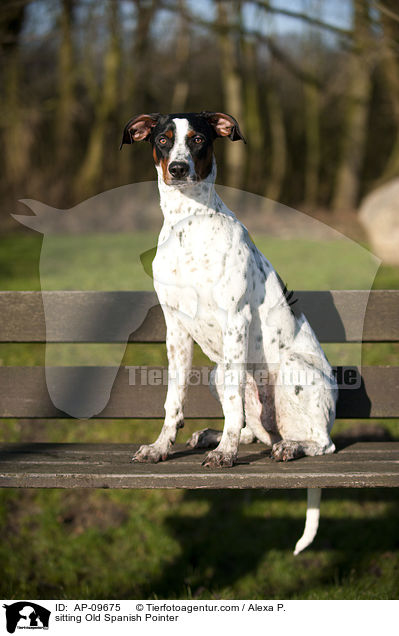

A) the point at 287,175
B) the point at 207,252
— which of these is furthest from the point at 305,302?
the point at 287,175

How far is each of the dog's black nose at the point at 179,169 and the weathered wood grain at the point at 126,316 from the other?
0.94 meters

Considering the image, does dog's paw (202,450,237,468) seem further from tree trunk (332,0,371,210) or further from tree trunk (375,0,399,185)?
tree trunk (332,0,371,210)

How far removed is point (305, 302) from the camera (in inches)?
139

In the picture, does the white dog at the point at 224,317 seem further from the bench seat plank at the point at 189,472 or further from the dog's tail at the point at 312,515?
the bench seat plank at the point at 189,472

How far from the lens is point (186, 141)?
2.86 m

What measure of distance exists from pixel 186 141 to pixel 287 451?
1397 mm

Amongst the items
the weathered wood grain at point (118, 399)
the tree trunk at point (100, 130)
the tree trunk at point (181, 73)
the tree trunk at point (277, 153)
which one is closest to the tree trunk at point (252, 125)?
the tree trunk at point (277, 153)

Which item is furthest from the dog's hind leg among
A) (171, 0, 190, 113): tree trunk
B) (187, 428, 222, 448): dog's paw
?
(171, 0, 190, 113): tree trunk

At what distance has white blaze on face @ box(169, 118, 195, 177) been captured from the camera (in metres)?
2.80

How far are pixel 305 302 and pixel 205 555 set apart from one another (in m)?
1.63

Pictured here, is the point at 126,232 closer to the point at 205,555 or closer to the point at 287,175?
the point at 287,175
